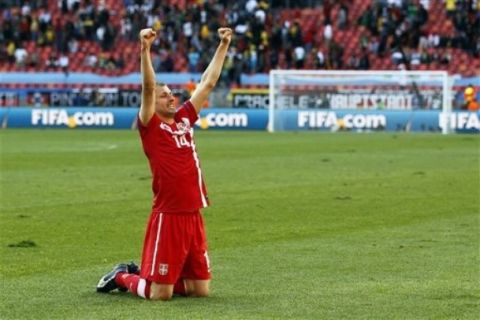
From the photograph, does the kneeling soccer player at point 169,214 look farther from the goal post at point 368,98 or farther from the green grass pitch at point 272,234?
the goal post at point 368,98

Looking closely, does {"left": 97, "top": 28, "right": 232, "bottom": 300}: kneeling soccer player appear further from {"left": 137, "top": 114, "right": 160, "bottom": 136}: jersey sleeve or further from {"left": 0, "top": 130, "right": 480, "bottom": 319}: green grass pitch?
{"left": 0, "top": 130, "right": 480, "bottom": 319}: green grass pitch

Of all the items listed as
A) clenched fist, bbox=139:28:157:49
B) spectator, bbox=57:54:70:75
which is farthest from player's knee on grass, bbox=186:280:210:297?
spectator, bbox=57:54:70:75

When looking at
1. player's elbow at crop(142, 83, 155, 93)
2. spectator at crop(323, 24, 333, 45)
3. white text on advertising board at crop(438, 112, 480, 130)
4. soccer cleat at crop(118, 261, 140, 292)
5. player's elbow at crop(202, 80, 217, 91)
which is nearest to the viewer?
player's elbow at crop(142, 83, 155, 93)

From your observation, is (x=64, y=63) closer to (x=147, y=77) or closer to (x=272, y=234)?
(x=272, y=234)

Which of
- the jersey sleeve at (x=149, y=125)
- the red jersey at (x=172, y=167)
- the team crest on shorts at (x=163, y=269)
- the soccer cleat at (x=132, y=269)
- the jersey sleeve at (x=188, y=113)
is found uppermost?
the jersey sleeve at (x=188, y=113)

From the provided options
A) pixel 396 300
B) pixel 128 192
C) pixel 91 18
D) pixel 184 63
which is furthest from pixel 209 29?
pixel 396 300

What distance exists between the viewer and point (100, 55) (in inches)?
2194

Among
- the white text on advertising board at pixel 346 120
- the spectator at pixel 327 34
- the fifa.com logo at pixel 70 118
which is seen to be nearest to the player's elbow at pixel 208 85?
the white text on advertising board at pixel 346 120

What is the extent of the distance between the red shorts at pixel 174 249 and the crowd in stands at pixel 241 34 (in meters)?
41.2

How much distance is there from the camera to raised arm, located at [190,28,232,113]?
35.6 ft

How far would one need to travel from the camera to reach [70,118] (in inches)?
1928

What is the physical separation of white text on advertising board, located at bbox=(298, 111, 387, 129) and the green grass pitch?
13.4 meters

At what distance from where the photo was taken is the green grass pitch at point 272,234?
1001 cm

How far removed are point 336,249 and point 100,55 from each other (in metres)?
42.9
